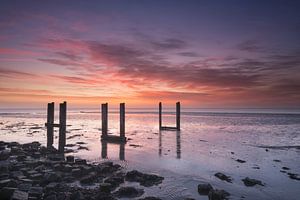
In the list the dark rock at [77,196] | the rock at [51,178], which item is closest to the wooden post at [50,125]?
the rock at [51,178]

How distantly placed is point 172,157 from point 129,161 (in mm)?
3126

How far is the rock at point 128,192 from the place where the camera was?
33.7 ft

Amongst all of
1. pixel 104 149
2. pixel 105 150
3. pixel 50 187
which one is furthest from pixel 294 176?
pixel 104 149

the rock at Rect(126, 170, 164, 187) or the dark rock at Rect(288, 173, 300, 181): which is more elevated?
the rock at Rect(126, 170, 164, 187)

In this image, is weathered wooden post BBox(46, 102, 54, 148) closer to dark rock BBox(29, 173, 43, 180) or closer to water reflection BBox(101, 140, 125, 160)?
water reflection BBox(101, 140, 125, 160)

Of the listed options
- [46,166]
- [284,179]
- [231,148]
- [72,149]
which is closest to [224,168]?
[284,179]

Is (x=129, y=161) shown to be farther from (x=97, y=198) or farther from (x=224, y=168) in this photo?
(x=97, y=198)

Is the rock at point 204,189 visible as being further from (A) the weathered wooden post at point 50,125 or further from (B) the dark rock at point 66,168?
(A) the weathered wooden post at point 50,125

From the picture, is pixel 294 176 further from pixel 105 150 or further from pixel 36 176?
pixel 105 150

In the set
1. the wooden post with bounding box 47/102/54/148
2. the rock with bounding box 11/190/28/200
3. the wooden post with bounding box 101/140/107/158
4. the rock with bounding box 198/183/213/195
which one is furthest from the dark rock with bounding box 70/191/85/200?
the wooden post with bounding box 47/102/54/148

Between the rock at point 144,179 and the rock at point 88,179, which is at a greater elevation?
the rock at point 88,179

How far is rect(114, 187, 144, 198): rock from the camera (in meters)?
10.3

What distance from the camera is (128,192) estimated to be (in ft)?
34.2

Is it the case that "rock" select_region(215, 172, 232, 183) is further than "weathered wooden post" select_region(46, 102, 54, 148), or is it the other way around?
"weathered wooden post" select_region(46, 102, 54, 148)
